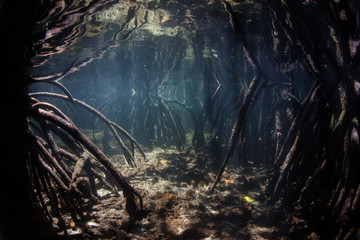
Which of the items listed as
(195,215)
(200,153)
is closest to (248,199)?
(195,215)

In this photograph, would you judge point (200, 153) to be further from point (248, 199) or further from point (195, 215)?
point (195, 215)

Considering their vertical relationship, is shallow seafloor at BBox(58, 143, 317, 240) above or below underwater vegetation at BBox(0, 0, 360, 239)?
below

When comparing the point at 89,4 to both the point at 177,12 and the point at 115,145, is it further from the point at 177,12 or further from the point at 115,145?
the point at 115,145

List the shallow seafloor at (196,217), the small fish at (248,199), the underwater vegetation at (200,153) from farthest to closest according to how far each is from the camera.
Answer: the small fish at (248,199) → the shallow seafloor at (196,217) → the underwater vegetation at (200,153)

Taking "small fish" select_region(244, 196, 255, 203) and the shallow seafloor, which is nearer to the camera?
the shallow seafloor

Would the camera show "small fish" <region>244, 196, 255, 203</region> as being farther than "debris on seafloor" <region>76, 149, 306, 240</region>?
Yes

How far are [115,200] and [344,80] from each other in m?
5.04

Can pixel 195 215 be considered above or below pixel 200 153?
below

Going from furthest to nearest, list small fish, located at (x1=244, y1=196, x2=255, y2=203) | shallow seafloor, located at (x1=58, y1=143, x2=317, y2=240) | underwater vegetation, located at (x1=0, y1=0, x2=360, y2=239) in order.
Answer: small fish, located at (x1=244, y1=196, x2=255, y2=203) < shallow seafloor, located at (x1=58, y1=143, x2=317, y2=240) < underwater vegetation, located at (x1=0, y1=0, x2=360, y2=239)

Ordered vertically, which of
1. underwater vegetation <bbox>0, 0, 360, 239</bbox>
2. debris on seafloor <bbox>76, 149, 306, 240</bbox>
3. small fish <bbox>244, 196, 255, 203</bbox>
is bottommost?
small fish <bbox>244, 196, 255, 203</bbox>

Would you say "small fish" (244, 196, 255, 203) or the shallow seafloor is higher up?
the shallow seafloor

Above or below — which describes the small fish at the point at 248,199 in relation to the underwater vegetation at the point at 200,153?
below

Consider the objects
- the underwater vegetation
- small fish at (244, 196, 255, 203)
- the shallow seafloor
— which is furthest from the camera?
small fish at (244, 196, 255, 203)

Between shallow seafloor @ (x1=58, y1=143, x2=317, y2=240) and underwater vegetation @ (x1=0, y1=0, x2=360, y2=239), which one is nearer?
underwater vegetation @ (x1=0, y1=0, x2=360, y2=239)
